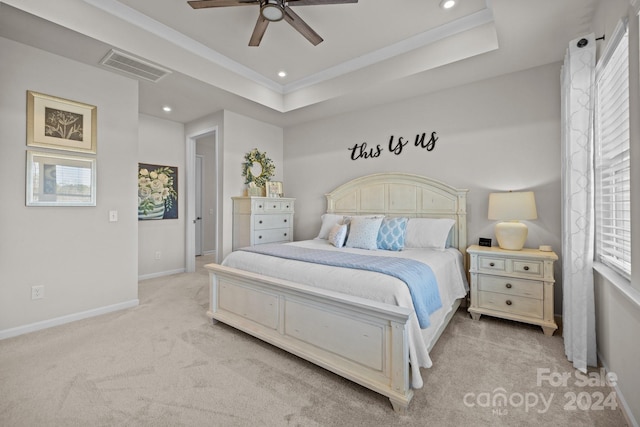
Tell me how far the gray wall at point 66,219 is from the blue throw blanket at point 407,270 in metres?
2.03

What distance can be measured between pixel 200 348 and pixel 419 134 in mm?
3436

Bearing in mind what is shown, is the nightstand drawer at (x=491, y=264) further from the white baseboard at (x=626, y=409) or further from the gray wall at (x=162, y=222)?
the gray wall at (x=162, y=222)

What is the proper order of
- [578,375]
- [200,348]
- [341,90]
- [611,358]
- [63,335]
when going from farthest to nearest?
[341,90]
[63,335]
[200,348]
[578,375]
[611,358]

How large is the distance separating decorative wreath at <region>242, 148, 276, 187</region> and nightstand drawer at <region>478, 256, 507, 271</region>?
334 centimetres

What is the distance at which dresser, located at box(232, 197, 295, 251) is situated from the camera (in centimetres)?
416

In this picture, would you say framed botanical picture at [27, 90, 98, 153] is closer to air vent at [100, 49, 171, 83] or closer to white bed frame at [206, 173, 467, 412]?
air vent at [100, 49, 171, 83]

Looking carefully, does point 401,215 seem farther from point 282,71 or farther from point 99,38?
point 99,38

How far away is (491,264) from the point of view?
2775 millimetres

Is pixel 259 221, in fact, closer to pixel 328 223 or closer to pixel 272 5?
pixel 328 223

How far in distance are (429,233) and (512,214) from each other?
2.57ft

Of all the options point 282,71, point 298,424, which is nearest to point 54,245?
point 298,424

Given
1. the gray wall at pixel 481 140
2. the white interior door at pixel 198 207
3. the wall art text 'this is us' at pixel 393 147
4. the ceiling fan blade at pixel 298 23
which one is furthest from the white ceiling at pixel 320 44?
the white interior door at pixel 198 207

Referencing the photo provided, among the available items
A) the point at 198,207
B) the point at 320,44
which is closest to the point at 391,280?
the point at 320,44

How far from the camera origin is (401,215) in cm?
375
